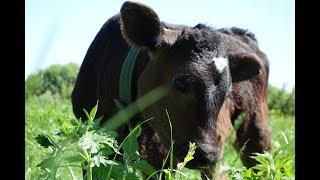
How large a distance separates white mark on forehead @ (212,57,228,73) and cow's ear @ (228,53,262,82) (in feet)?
1.58

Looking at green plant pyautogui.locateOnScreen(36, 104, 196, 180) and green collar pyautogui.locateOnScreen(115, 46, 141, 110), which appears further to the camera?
green collar pyautogui.locateOnScreen(115, 46, 141, 110)

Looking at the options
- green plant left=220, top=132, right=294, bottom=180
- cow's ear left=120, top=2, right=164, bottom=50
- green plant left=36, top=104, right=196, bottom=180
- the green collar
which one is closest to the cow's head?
cow's ear left=120, top=2, right=164, bottom=50

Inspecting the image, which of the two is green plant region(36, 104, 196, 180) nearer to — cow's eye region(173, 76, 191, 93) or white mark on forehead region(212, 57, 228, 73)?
cow's eye region(173, 76, 191, 93)

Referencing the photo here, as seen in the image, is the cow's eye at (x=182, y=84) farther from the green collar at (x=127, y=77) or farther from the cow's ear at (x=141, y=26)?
the green collar at (x=127, y=77)

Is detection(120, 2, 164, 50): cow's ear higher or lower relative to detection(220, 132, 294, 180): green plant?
higher

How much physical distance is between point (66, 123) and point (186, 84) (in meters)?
1.67

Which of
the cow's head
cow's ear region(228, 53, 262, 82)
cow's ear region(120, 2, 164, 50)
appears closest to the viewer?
the cow's head

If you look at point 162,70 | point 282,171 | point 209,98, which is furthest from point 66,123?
point 162,70

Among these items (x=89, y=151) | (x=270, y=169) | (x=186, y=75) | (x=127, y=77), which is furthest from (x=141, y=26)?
(x=89, y=151)

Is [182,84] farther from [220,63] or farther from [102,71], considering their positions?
[102,71]

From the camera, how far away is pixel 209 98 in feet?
11.3

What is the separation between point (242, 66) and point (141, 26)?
0.97m

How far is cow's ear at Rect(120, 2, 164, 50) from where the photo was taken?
12.9 ft
